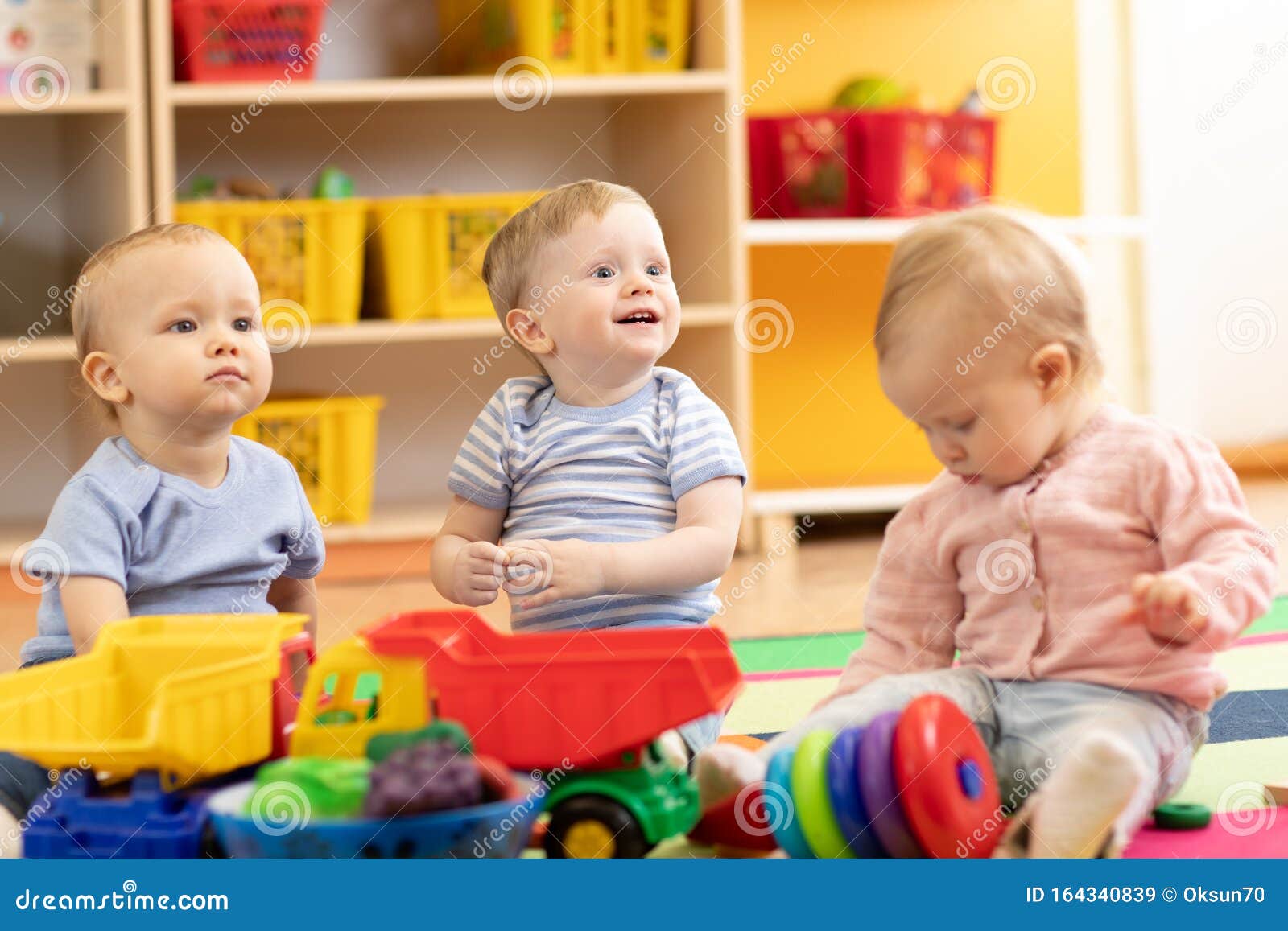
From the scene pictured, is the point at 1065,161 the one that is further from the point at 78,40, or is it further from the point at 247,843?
the point at 247,843

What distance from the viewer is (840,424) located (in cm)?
252

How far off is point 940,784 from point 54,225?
1864mm

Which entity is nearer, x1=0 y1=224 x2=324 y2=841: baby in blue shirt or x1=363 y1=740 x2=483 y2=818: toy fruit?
x1=363 y1=740 x2=483 y2=818: toy fruit

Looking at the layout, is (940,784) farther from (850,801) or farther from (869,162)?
(869,162)

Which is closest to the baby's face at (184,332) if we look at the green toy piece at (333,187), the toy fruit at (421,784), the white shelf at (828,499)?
the toy fruit at (421,784)

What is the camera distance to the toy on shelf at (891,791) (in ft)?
2.38

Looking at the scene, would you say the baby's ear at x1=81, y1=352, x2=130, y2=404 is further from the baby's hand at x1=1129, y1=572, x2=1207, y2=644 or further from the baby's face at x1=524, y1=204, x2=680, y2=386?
the baby's hand at x1=1129, y1=572, x2=1207, y2=644

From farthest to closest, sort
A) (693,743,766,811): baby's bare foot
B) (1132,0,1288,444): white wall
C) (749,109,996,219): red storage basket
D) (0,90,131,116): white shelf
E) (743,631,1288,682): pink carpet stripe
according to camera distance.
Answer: (1132,0,1288,444): white wall < (749,109,996,219): red storage basket < (0,90,131,116): white shelf < (743,631,1288,682): pink carpet stripe < (693,743,766,811): baby's bare foot

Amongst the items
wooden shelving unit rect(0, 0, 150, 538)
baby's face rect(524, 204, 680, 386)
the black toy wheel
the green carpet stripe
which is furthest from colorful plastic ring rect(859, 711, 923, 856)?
wooden shelving unit rect(0, 0, 150, 538)

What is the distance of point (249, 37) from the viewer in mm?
1971

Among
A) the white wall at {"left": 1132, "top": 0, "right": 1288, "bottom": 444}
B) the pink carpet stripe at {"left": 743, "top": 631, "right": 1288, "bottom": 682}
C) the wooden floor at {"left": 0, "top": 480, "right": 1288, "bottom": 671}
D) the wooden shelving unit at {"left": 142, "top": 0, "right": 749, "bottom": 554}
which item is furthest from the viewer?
the white wall at {"left": 1132, "top": 0, "right": 1288, "bottom": 444}

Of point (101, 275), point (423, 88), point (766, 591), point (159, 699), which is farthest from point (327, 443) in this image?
point (159, 699)

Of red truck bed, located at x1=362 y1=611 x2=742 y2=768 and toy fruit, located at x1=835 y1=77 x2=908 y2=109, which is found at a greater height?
toy fruit, located at x1=835 y1=77 x2=908 y2=109

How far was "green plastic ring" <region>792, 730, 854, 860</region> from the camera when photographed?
74 centimetres
